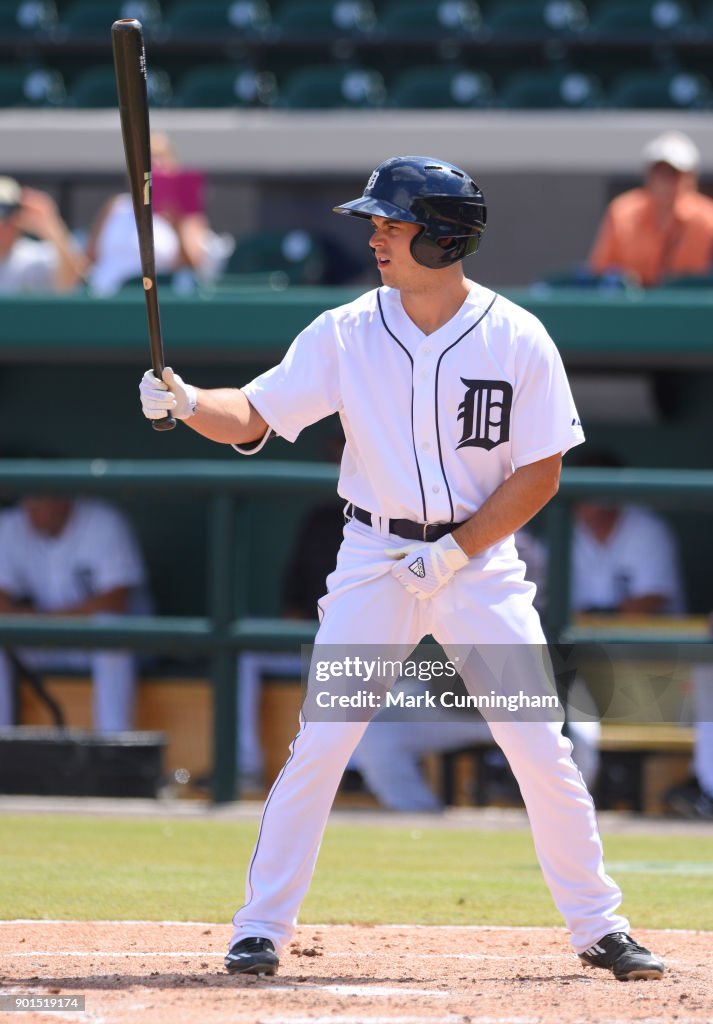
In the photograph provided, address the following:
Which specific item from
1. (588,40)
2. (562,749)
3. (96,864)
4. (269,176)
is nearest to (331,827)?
(96,864)

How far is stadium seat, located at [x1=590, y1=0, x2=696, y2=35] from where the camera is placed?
474 inches

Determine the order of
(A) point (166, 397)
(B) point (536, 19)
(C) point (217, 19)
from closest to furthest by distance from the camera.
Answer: (A) point (166, 397)
(B) point (536, 19)
(C) point (217, 19)

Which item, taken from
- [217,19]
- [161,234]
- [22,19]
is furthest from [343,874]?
[22,19]

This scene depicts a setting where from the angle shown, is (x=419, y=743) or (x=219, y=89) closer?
(x=419, y=743)

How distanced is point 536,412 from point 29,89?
9454 mm

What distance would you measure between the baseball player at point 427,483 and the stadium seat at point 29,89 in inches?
354

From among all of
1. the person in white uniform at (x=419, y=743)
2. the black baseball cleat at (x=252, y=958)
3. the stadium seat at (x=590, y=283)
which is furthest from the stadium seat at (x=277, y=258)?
the black baseball cleat at (x=252, y=958)

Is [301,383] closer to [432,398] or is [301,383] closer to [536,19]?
[432,398]

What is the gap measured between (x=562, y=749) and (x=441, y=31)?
9.57 meters

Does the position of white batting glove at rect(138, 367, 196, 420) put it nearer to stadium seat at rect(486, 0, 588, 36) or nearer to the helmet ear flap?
the helmet ear flap

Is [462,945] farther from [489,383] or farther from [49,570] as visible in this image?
[49,570]

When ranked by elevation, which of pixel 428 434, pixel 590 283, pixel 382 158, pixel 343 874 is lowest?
pixel 343 874

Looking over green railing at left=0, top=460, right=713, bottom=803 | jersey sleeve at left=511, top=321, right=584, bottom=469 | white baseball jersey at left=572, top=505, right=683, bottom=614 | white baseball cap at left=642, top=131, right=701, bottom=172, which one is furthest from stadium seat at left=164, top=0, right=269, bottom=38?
jersey sleeve at left=511, top=321, right=584, bottom=469

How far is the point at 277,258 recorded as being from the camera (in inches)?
339
